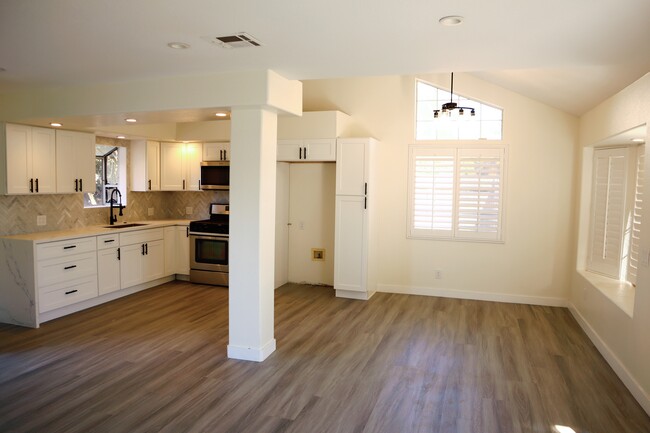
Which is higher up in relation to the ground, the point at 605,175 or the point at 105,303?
the point at 605,175

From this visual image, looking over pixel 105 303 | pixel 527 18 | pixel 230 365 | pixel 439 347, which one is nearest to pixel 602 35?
pixel 527 18

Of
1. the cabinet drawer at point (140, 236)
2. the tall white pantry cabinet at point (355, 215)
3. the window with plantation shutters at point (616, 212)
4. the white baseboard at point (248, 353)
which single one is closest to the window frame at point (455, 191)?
the tall white pantry cabinet at point (355, 215)

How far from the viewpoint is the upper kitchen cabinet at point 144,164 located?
6703mm

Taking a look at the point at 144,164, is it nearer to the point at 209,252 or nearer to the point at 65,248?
the point at 209,252

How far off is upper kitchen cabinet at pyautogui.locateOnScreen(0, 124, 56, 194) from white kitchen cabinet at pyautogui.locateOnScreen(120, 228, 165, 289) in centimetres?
109

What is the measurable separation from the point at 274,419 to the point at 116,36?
8.79 ft

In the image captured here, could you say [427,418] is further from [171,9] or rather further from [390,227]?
[390,227]

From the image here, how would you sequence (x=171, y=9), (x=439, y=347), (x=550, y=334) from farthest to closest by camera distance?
(x=550, y=334) < (x=439, y=347) < (x=171, y=9)

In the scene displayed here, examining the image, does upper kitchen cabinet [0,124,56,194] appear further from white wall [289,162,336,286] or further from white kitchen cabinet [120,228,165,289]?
white wall [289,162,336,286]

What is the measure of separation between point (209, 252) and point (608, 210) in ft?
16.4

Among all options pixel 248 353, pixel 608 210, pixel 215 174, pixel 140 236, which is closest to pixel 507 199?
pixel 608 210

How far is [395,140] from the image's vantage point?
20.8 ft

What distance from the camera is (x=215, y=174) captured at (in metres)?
6.79

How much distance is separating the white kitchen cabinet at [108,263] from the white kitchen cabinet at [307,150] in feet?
7.75
